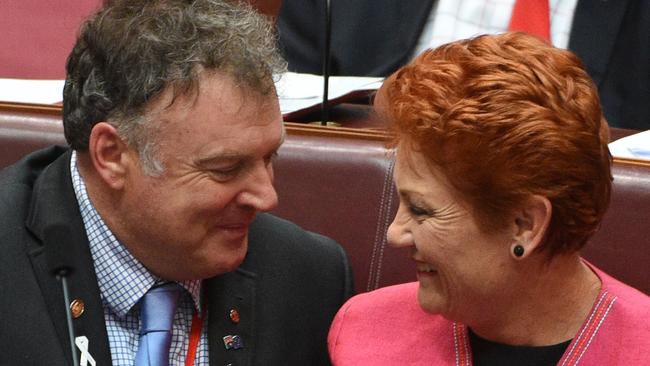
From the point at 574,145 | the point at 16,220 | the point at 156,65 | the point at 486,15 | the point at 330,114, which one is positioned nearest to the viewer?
the point at 574,145

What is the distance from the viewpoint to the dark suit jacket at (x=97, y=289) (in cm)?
158

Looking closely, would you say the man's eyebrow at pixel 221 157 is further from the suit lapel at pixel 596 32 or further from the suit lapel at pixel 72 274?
the suit lapel at pixel 596 32

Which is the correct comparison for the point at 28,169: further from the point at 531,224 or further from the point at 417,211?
the point at 531,224

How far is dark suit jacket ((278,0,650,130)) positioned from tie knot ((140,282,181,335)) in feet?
3.42

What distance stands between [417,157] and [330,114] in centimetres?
72

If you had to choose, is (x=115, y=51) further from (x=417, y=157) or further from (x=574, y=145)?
(x=574, y=145)

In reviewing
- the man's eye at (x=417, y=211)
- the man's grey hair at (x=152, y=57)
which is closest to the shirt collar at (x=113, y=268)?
the man's grey hair at (x=152, y=57)

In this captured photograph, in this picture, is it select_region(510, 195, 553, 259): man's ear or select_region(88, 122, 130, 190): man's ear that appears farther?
select_region(88, 122, 130, 190): man's ear

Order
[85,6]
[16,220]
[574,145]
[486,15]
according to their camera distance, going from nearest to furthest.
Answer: [574,145], [16,220], [486,15], [85,6]

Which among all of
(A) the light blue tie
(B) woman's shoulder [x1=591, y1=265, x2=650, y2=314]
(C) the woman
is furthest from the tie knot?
(B) woman's shoulder [x1=591, y1=265, x2=650, y2=314]

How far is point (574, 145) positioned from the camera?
1375 mm

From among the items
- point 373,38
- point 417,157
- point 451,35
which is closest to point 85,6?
point 373,38

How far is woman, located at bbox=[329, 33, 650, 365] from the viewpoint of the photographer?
54.4 inches

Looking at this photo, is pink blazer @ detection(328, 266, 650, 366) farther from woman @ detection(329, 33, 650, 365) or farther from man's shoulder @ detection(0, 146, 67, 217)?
man's shoulder @ detection(0, 146, 67, 217)
